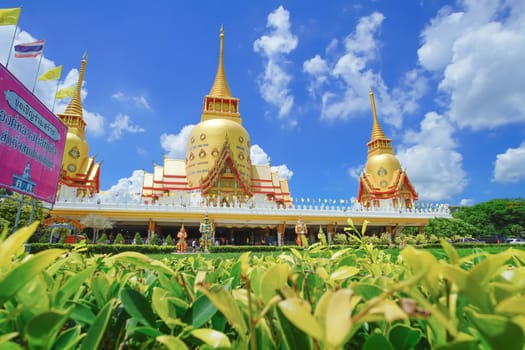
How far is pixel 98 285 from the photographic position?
0.70 metres

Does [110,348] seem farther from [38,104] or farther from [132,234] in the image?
[132,234]

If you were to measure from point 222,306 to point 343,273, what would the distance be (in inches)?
14.2

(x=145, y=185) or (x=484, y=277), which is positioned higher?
(x=145, y=185)

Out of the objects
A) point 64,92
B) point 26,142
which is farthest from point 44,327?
point 64,92

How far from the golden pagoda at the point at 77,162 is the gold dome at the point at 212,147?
233 inches

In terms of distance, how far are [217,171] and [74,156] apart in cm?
915

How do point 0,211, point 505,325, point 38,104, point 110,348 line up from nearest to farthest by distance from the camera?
point 505,325
point 110,348
point 38,104
point 0,211

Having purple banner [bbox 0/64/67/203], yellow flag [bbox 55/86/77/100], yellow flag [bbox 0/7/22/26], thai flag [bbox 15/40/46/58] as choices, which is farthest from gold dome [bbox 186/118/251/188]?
yellow flag [bbox 0/7/22/26]

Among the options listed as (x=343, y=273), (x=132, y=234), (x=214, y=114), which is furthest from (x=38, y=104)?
(x=214, y=114)

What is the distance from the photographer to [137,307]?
0.58 meters

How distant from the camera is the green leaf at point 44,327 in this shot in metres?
0.41

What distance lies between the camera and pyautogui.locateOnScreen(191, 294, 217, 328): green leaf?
565 mm

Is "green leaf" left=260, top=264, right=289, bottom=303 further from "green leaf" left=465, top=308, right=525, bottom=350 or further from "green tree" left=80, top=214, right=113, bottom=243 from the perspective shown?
"green tree" left=80, top=214, right=113, bottom=243

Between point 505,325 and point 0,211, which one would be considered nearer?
point 505,325
